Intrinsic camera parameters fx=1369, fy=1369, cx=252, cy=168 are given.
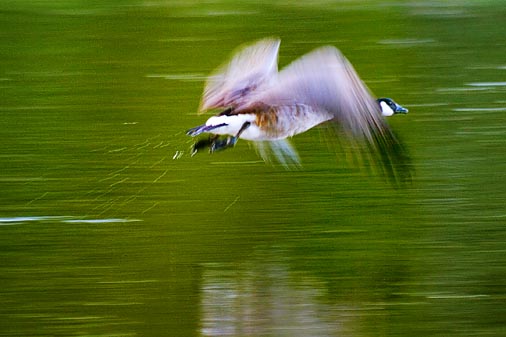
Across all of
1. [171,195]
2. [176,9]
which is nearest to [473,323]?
[171,195]

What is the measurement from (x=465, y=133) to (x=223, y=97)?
7.62 ft

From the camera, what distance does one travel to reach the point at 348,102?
5.39m

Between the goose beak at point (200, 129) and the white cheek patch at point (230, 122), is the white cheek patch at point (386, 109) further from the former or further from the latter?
the goose beak at point (200, 129)

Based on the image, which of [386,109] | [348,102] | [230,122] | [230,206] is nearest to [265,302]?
[230,122]

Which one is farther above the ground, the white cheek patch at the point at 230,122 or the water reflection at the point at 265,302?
the white cheek patch at the point at 230,122

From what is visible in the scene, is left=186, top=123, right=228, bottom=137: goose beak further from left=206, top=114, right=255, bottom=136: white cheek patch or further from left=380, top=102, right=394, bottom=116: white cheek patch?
left=380, top=102, right=394, bottom=116: white cheek patch

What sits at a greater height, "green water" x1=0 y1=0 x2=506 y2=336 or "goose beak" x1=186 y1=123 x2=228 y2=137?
"goose beak" x1=186 y1=123 x2=228 y2=137

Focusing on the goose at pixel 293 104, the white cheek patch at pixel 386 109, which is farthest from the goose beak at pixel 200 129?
the white cheek patch at pixel 386 109

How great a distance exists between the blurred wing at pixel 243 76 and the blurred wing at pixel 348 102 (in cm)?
47

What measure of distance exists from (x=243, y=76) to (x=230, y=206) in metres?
0.89

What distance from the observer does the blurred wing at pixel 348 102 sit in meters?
5.32

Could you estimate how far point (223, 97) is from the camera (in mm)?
6098

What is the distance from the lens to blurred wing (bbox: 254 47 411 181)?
532 cm

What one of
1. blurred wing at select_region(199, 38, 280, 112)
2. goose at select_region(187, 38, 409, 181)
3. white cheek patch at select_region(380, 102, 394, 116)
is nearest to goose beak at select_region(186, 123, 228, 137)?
goose at select_region(187, 38, 409, 181)
